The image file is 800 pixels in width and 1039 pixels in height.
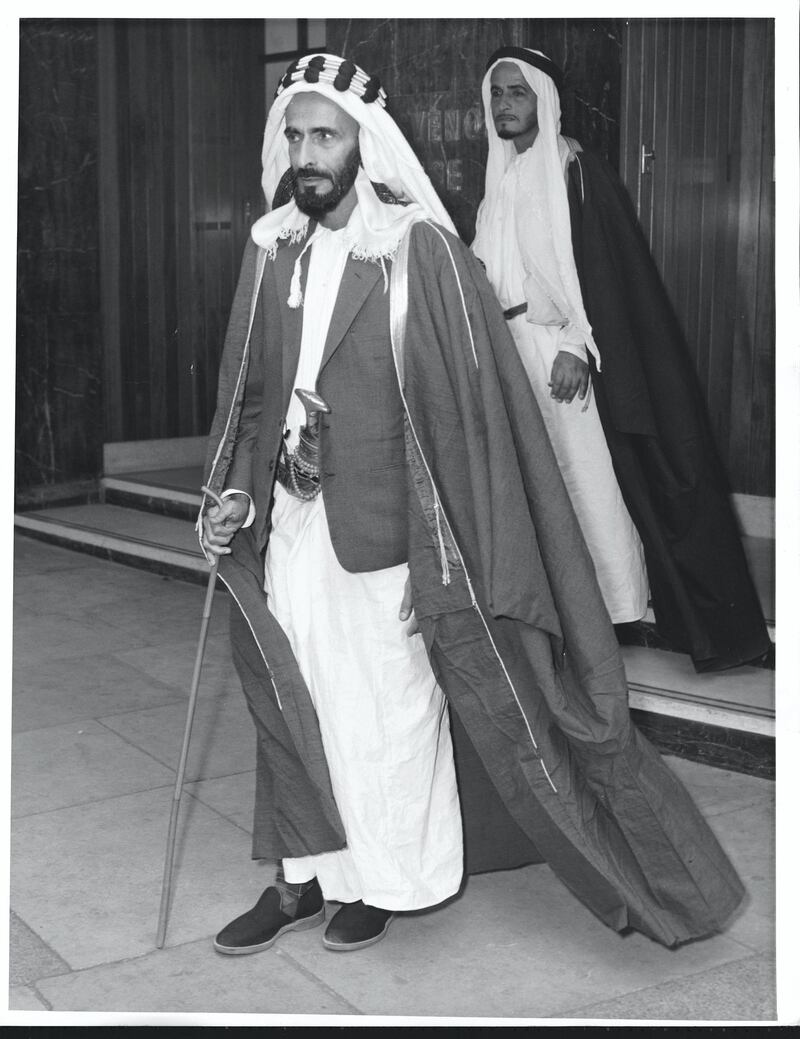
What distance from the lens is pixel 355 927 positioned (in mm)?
3488

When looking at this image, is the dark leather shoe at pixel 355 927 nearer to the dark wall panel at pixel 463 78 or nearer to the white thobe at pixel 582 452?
the white thobe at pixel 582 452

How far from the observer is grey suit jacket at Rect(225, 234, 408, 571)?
3.31m

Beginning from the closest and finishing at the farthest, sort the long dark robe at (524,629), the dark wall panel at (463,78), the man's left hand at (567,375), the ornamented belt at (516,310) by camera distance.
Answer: the long dark robe at (524,629) < the man's left hand at (567,375) < the ornamented belt at (516,310) < the dark wall panel at (463,78)

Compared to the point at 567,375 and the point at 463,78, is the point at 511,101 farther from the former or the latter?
the point at 567,375

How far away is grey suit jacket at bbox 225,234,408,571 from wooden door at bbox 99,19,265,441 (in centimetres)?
608

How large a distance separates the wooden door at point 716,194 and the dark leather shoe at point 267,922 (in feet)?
13.7

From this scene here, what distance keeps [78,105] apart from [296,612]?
6.21 m

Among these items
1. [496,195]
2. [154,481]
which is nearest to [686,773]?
Result: [496,195]

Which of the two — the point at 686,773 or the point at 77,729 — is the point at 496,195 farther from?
the point at 77,729

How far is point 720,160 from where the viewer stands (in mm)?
7000

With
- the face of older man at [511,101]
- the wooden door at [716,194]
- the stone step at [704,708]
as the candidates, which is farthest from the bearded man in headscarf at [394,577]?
the wooden door at [716,194]

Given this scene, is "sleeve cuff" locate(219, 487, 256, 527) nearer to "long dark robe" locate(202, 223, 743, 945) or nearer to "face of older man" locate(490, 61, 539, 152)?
"long dark robe" locate(202, 223, 743, 945)

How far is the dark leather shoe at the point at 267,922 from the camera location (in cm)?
348

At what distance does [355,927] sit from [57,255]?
6271 millimetres
